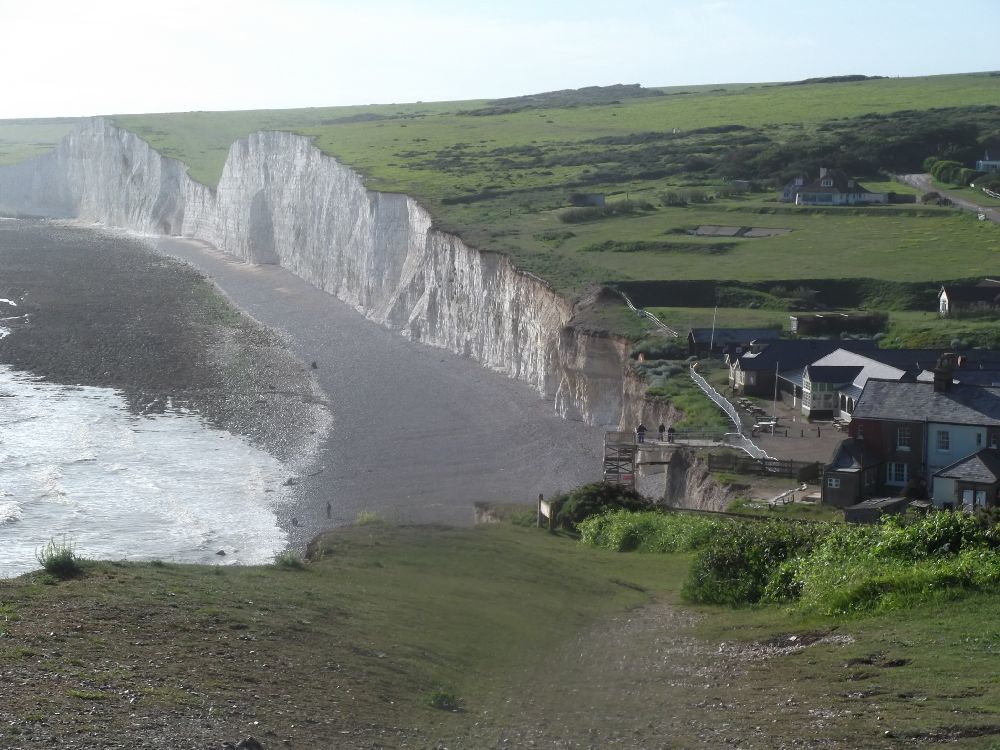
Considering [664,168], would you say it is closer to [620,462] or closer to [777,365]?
[777,365]

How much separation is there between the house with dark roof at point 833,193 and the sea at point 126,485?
1792 inches

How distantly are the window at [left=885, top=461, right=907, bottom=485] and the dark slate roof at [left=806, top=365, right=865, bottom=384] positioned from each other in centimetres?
780

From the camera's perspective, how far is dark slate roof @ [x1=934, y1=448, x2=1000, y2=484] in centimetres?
2852

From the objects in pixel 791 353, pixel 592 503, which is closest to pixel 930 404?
pixel 592 503

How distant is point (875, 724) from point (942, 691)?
1.07 metres

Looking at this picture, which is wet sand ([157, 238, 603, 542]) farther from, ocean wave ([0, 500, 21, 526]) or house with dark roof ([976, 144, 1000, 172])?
house with dark roof ([976, 144, 1000, 172])

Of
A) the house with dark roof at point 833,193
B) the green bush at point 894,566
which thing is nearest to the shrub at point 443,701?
the green bush at point 894,566

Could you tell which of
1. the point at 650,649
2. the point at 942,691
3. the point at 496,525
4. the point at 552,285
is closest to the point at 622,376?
the point at 552,285

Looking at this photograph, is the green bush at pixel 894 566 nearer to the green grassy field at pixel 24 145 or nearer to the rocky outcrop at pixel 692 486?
the rocky outcrop at pixel 692 486

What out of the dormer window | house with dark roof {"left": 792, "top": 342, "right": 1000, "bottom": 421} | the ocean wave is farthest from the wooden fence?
the ocean wave

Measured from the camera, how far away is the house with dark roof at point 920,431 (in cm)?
3058

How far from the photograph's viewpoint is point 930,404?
104 ft

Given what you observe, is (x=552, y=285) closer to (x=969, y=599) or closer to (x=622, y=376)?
(x=622, y=376)

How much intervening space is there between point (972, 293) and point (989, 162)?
39.3 metres
